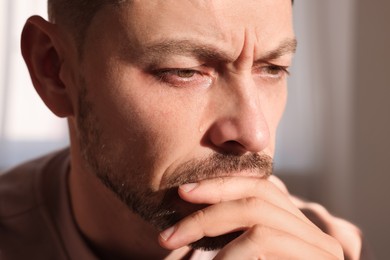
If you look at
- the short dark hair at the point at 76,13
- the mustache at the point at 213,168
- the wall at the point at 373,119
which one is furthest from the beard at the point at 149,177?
the wall at the point at 373,119

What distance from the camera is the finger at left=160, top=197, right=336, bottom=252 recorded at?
1015 mm

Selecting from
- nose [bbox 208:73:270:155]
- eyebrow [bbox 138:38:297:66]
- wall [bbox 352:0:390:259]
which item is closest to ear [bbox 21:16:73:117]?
eyebrow [bbox 138:38:297:66]

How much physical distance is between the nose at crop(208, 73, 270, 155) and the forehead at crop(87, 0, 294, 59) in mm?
73

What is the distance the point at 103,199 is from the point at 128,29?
40 centimetres

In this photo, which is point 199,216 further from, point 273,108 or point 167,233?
point 273,108

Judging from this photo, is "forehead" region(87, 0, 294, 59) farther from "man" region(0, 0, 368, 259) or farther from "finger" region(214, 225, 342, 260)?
"finger" region(214, 225, 342, 260)

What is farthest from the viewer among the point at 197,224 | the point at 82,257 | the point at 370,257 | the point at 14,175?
the point at 14,175

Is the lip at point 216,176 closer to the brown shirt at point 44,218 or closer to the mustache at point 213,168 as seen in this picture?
the mustache at point 213,168

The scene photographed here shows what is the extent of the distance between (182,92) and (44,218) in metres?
0.51

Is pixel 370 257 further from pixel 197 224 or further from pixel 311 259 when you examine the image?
→ pixel 197 224

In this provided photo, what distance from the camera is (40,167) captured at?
4.98 feet

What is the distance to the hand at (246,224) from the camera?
3.35ft

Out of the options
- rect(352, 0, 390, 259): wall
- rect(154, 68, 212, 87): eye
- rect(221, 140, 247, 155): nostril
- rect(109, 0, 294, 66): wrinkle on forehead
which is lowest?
rect(352, 0, 390, 259): wall

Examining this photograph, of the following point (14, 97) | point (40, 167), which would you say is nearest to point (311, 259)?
point (40, 167)
